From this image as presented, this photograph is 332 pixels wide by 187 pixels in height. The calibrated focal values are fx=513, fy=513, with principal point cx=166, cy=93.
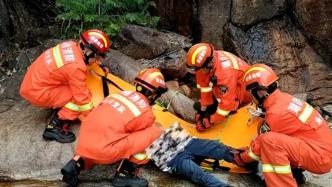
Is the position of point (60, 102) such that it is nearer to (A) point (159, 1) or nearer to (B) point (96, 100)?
(B) point (96, 100)

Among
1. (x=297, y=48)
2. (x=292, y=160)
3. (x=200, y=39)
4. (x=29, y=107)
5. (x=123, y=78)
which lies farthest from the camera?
(x=200, y=39)

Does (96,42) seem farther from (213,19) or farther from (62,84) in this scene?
(213,19)

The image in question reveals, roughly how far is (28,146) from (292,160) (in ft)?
11.2

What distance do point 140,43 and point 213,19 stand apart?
1474mm

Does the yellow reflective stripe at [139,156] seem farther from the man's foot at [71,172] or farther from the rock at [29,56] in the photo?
the rock at [29,56]

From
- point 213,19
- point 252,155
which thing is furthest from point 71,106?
point 213,19

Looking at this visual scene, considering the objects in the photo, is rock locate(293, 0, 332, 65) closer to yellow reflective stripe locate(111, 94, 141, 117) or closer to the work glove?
the work glove

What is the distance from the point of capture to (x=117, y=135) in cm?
580

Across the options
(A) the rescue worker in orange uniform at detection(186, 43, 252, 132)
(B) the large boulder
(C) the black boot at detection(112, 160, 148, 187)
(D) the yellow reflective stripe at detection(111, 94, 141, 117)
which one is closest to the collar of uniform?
(A) the rescue worker in orange uniform at detection(186, 43, 252, 132)

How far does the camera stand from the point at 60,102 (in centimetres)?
693

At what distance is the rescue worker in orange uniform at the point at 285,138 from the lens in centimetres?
577

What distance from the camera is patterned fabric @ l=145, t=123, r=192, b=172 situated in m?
6.46

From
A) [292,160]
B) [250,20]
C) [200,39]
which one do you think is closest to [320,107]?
[250,20]

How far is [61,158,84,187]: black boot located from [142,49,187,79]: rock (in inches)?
138
